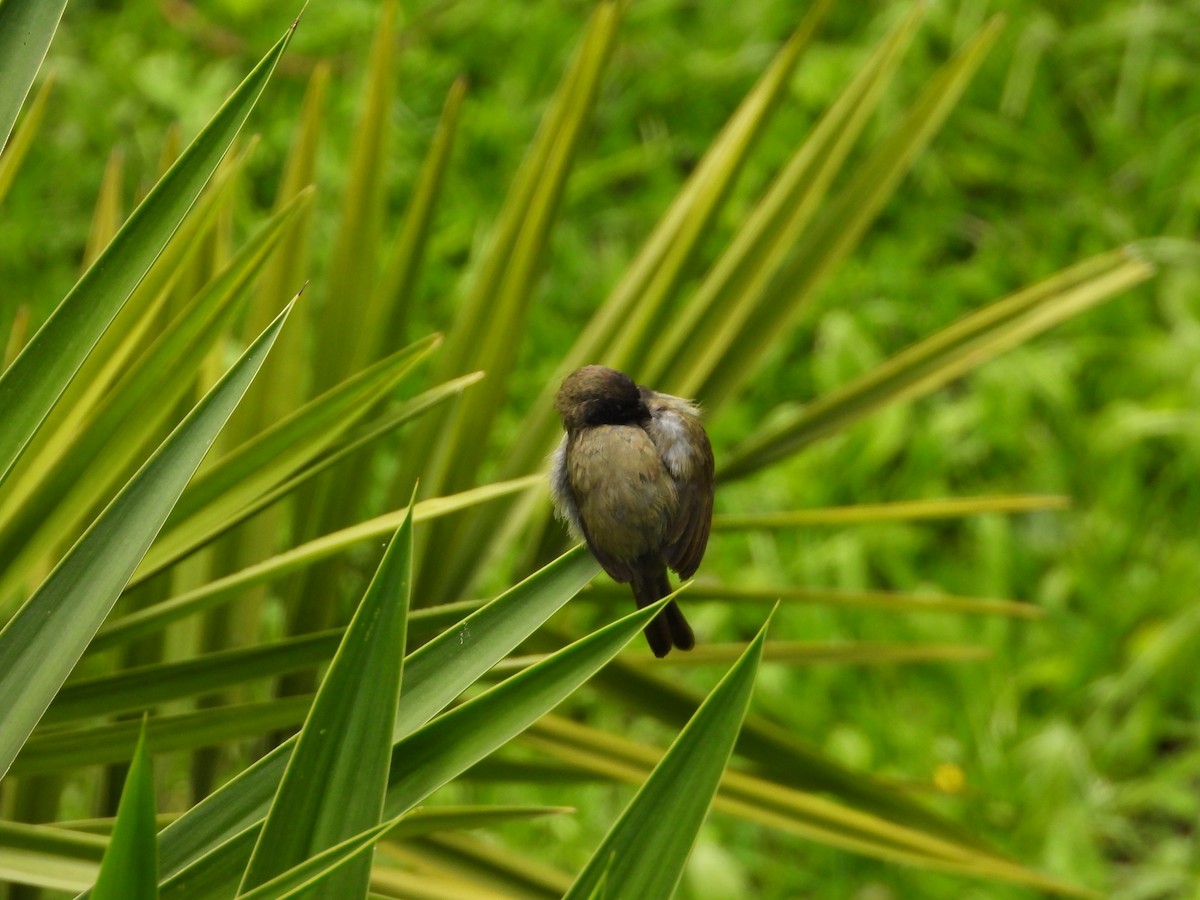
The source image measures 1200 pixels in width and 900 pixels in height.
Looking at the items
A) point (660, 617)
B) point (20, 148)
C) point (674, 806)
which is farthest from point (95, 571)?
point (20, 148)

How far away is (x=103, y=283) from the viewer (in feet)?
2.66

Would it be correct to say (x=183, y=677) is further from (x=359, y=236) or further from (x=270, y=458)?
(x=359, y=236)

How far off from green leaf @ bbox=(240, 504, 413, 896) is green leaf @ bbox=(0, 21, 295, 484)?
0.27 metres

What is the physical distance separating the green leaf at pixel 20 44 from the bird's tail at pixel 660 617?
20.1 inches

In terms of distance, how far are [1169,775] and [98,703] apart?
1.98 metres

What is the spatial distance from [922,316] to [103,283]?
91.3 inches

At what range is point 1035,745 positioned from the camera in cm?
240

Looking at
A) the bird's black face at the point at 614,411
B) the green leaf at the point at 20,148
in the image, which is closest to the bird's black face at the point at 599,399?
the bird's black face at the point at 614,411

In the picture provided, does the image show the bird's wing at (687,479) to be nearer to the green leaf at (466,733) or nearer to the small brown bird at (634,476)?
the small brown bird at (634,476)

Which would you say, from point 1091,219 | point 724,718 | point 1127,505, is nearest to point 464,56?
point 1091,219

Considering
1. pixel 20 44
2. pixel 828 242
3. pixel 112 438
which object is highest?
pixel 20 44

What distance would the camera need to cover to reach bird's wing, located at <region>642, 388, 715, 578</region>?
3.26ft

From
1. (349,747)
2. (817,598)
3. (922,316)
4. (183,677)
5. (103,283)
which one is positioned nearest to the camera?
(349,747)

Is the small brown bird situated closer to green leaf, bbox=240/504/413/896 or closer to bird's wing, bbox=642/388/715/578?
bird's wing, bbox=642/388/715/578
